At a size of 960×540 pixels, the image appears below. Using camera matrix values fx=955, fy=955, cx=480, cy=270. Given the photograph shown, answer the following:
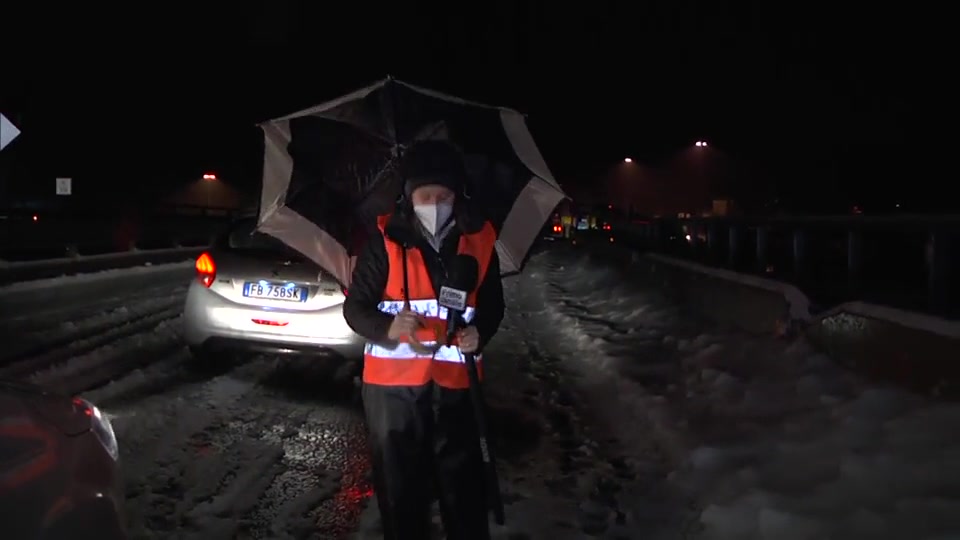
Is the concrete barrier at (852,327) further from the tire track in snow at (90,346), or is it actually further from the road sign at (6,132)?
the road sign at (6,132)

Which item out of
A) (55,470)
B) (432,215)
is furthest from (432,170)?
(55,470)

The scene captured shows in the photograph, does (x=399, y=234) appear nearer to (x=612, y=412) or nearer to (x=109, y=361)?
(x=612, y=412)

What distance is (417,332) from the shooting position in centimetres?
351

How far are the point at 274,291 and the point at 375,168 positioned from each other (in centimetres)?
405

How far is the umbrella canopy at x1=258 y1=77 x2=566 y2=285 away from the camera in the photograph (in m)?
4.21

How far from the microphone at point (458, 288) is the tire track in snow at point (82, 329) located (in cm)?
744

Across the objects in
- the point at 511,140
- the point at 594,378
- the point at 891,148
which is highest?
the point at 891,148

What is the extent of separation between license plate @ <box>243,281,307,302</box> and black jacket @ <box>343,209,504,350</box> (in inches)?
182

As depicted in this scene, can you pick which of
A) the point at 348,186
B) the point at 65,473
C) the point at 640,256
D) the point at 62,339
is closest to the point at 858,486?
the point at 348,186

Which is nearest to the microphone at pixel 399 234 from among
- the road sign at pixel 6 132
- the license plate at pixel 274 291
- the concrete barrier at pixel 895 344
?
the concrete barrier at pixel 895 344

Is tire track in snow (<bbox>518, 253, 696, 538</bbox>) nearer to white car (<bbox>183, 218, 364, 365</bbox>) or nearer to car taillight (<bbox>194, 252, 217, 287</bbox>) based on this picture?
white car (<bbox>183, 218, 364, 365</bbox>)

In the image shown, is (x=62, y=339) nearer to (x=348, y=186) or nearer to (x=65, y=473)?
(x=348, y=186)

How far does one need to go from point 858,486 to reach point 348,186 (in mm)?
2944

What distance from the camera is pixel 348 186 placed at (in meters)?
4.44
